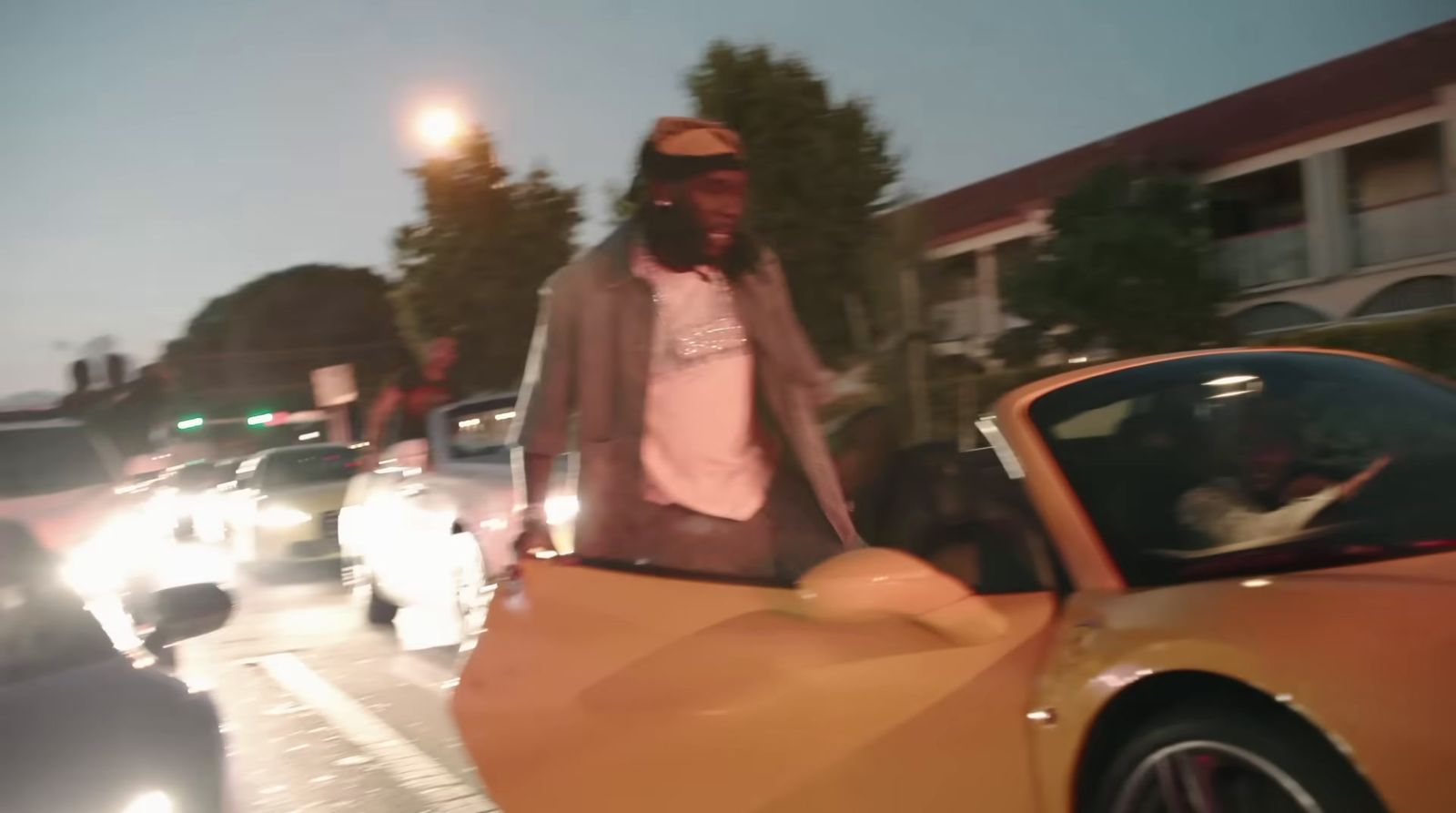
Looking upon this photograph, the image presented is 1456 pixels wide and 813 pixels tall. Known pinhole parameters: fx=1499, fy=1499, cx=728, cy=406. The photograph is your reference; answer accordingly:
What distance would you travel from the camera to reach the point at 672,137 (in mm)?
4301

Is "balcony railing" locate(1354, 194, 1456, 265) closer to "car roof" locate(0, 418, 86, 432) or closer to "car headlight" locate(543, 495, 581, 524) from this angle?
"car headlight" locate(543, 495, 581, 524)

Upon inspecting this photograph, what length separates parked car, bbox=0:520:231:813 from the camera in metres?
3.02

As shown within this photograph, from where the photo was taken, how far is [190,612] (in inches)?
146

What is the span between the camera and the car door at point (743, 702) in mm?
3012

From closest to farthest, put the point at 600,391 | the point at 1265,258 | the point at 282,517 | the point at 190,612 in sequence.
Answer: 1. the point at 190,612
2. the point at 600,391
3. the point at 282,517
4. the point at 1265,258

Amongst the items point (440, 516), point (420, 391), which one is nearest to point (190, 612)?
point (440, 516)

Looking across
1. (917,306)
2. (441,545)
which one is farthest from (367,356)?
Result: (441,545)

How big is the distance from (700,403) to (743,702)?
131 centimetres

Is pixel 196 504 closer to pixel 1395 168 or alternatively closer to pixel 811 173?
pixel 811 173

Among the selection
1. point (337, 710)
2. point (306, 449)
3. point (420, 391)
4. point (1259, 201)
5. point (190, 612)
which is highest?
point (1259, 201)

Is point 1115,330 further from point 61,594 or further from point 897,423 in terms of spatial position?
point 61,594

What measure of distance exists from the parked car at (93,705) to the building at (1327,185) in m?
16.4

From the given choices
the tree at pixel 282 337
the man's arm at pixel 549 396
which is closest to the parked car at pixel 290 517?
the man's arm at pixel 549 396

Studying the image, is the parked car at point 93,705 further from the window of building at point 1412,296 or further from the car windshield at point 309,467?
the window of building at point 1412,296
